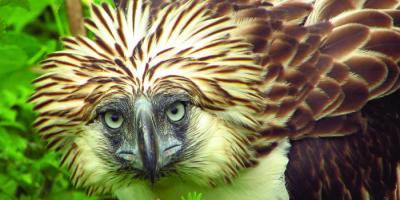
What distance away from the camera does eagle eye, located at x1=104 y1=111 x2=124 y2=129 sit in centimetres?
837

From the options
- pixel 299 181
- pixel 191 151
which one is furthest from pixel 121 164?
pixel 299 181

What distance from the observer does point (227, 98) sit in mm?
8531

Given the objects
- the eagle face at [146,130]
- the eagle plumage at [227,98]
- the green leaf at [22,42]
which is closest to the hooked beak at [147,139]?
the eagle face at [146,130]

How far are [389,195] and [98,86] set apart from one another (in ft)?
6.59

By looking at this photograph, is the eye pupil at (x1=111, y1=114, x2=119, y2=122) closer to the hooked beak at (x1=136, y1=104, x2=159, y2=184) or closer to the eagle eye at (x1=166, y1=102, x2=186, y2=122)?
the hooked beak at (x1=136, y1=104, x2=159, y2=184)

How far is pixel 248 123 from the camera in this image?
859cm

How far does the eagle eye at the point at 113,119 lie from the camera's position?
8.37 meters

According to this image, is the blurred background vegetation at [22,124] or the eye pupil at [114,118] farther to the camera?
the blurred background vegetation at [22,124]

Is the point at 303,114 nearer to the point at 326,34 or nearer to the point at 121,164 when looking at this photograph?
the point at 326,34

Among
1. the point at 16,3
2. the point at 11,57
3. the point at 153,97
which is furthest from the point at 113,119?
the point at 11,57

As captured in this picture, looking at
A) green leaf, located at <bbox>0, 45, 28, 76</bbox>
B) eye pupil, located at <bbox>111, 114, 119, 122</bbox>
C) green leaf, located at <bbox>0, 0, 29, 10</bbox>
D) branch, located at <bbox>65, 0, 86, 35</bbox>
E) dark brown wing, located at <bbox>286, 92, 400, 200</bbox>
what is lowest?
dark brown wing, located at <bbox>286, 92, 400, 200</bbox>

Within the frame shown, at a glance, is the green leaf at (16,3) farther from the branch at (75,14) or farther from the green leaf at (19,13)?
the branch at (75,14)

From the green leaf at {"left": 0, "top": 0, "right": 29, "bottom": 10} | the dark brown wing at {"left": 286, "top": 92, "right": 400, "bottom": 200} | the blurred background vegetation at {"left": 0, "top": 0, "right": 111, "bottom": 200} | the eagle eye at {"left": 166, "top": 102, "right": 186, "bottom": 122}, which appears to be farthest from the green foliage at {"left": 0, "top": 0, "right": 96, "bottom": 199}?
the dark brown wing at {"left": 286, "top": 92, "right": 400, "bottom": 200}

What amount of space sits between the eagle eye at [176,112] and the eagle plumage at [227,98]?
0.02m
